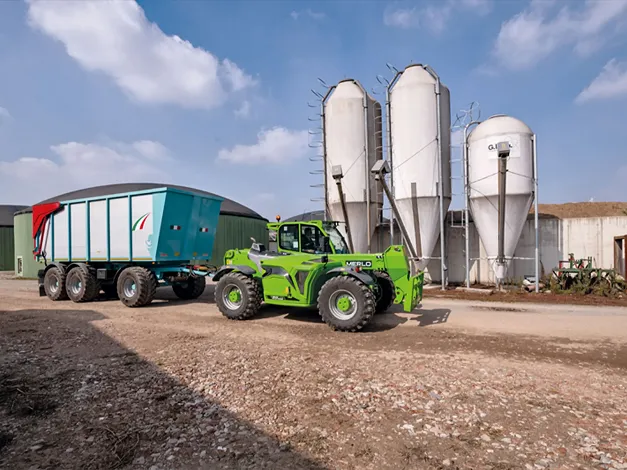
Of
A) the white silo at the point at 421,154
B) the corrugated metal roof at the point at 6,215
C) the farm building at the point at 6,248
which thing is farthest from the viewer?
the corrugated metal roof at the point at 6,215

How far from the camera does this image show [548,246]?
14.4m

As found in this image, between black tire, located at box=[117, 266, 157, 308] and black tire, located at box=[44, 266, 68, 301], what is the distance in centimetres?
251

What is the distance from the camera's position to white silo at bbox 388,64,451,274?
43.9 ft

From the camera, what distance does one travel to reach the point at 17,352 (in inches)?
227

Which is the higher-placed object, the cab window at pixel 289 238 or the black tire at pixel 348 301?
the cab window at pixel 289 238

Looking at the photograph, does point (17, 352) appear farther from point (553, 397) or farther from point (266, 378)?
point (553, 397)

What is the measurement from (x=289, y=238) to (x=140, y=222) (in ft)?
14.5

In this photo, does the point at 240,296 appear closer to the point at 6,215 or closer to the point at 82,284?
the point at 82,284

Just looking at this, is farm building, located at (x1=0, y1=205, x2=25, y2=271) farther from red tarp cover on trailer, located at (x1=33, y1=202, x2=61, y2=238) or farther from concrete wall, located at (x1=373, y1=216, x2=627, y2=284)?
concrete wall, located at (x1=373, y1=216, x2=627, y2=284)

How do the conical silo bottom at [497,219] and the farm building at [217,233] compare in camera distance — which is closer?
the conical silo bottom at [497,219]

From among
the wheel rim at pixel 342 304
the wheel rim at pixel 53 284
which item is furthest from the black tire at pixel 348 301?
the wheel rim at pixel 53 284

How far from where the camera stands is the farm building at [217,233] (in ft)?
72.8

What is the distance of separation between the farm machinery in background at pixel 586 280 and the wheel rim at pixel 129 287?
41.6 ft

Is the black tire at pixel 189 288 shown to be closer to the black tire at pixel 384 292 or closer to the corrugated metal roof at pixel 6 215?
the black tire at pixel 384 292
